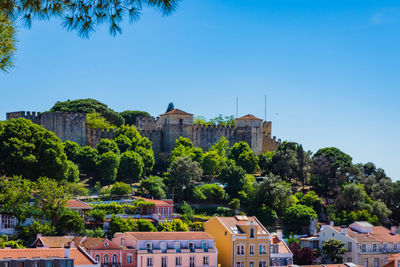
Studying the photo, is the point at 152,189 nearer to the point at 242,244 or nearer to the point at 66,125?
the point at 242,244

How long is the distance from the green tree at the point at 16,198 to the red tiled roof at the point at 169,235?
7163mm

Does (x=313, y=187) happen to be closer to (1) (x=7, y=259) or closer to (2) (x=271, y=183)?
(2) (x=271, y=183)

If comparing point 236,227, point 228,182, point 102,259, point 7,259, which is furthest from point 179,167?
point 7,259

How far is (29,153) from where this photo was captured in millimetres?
49125

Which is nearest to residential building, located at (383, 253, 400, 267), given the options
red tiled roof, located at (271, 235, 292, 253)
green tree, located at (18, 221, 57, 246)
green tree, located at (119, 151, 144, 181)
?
red tiled roof, located at (271, 235, 292, 253)

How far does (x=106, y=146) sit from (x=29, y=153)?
12.2 metres

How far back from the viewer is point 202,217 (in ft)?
173

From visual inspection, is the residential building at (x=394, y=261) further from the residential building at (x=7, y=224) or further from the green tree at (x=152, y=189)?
the residential building at (x=7, y=224)

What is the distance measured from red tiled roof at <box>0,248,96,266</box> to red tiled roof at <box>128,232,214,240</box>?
451 cm

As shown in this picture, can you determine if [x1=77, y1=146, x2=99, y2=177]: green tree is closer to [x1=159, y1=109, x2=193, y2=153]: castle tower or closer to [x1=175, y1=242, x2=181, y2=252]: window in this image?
[x1=159, y1=109, x2=193, y2=153]: castle tower

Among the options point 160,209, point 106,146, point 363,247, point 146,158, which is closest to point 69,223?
point 160,209

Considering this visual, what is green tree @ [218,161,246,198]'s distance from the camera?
57625 millimetres

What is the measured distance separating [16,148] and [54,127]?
577 inches

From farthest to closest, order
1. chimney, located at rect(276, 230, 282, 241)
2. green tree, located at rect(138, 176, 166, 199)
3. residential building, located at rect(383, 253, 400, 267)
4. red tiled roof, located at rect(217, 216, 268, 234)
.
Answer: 1. green tree, located at rect(138, 176, 166, 199)
2. chimney, located at rect(276, 230, 282, 241)
3. residential building, located at rect(383, 253, 400, 267)
4. red tiled roof, located at rect(217, 216, 268, 234)
